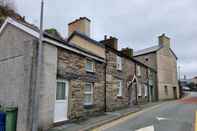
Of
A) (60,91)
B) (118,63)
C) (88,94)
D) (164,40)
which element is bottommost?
(88,94)

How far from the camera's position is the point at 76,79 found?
39.4 feet

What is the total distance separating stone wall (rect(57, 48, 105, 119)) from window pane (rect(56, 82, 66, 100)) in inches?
15.2

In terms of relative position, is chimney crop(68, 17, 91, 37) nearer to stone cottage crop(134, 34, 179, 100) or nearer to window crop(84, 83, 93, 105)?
window crop(84, 83, 93, 105)

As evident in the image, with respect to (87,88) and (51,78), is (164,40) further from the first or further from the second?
(51,78)

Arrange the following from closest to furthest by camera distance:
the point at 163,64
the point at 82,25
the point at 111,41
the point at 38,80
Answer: the point at 38,80 < the point at 82,25 < the point at 111,41 < the point at 163,64

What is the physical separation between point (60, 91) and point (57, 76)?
94 cm

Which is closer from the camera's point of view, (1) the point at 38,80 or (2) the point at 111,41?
(1) the point at 38,80

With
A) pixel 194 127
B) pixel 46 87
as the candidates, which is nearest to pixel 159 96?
pixel 194 127

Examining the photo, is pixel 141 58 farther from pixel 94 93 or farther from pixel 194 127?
pixel 194 127

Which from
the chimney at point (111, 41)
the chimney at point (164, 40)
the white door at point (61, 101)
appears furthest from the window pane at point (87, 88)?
the chimney at point (164, 40)

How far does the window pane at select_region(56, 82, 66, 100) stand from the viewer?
10.7 m

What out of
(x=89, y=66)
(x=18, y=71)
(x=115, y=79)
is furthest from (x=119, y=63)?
(x=18, y=71)

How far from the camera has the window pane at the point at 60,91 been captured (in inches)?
423

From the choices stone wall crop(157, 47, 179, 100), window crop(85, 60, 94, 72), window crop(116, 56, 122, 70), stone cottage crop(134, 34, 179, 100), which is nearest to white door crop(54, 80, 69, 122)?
window crop(85, 60, 94, 72)
